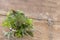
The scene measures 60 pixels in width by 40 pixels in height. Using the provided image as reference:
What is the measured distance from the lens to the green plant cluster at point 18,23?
2162mm

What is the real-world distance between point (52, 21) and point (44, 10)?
21 centimetres

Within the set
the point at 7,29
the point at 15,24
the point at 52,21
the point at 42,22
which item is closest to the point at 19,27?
the point at 15,24

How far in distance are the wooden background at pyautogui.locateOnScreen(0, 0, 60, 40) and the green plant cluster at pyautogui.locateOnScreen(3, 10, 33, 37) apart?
0.99 ft

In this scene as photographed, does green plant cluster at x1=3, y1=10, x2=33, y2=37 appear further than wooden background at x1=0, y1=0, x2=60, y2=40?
No

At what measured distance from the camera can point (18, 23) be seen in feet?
7.17

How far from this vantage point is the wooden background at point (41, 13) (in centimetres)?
254

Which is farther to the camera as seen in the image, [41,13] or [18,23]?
[41,13]

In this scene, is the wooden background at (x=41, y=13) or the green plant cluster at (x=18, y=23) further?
the wooden background at (x=41, y=13)

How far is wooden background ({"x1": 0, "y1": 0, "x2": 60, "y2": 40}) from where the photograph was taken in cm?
254

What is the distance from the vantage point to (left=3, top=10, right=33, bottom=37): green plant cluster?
2162mm

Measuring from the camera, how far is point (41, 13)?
8.71ft

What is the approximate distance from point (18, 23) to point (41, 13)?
1.93ft

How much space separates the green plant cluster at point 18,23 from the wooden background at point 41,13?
11.9 inches

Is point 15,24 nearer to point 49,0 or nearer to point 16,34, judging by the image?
point 16,34
